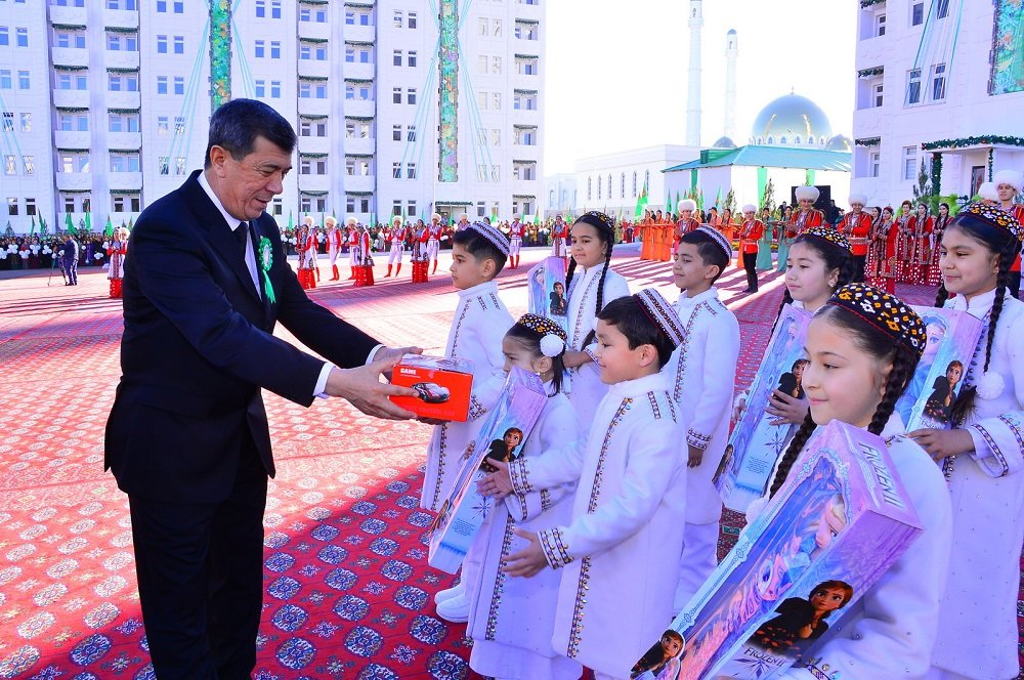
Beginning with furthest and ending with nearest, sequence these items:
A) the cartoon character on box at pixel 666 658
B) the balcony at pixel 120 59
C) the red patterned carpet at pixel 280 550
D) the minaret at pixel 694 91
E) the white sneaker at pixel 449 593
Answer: the minaret at pixel 694 91, the balcony at pixel 120 59, the white sneaker at pixel 449 593, the red patterned carpet at pixel 280 550, the cartoon character on box at pixel 666 658

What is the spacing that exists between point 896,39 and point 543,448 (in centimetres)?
2933

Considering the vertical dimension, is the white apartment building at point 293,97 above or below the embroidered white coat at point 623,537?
above

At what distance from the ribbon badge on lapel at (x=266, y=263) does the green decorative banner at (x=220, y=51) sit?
1702 inches

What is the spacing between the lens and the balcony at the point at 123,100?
41875mm

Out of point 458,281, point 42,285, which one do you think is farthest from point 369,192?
point 458,281

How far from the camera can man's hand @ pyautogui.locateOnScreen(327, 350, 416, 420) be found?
2.28m

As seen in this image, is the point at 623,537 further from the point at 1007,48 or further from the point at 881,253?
the point at 1007,48

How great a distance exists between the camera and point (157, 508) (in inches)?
88.6

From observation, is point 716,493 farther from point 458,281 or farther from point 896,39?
point 896,39

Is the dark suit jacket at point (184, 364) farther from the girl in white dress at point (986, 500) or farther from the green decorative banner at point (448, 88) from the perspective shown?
the green decorative banner at point (448, 88)

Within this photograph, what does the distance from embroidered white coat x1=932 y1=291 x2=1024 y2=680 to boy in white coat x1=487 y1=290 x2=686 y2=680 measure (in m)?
0.93

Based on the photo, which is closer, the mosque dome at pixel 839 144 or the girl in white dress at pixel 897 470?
the girl in white dress at pixel 897 470

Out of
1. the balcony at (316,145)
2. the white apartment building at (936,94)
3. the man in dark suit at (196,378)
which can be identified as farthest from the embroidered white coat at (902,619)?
the balcony at (316,145)

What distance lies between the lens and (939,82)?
25.5m
